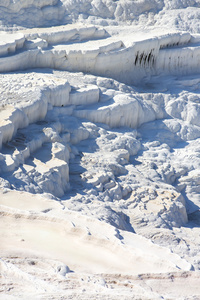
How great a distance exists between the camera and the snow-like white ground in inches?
261

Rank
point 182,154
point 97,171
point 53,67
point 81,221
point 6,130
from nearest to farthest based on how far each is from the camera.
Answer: point 81,221 < point 6,130 < point 97,171 < point 182,154 < point 53,67

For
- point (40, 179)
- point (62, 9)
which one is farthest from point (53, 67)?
point (40, 179)

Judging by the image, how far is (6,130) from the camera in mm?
12180

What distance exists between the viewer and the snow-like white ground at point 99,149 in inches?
261

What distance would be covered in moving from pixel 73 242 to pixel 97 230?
559 millimetres

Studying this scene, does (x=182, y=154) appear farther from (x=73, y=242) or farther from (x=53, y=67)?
(x=73, y=242)

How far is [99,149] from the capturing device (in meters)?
14.5

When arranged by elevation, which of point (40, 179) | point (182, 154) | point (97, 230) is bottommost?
point (182, 154)

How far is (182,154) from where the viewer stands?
53.1 ft

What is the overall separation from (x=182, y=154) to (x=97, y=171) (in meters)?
3.91

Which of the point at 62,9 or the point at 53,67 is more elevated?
the point at 62,9

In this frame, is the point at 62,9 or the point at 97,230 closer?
the point at 97,230

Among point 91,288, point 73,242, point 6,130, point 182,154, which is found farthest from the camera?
point 182,154

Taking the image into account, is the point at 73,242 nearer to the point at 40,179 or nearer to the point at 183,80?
the point at 40,179
